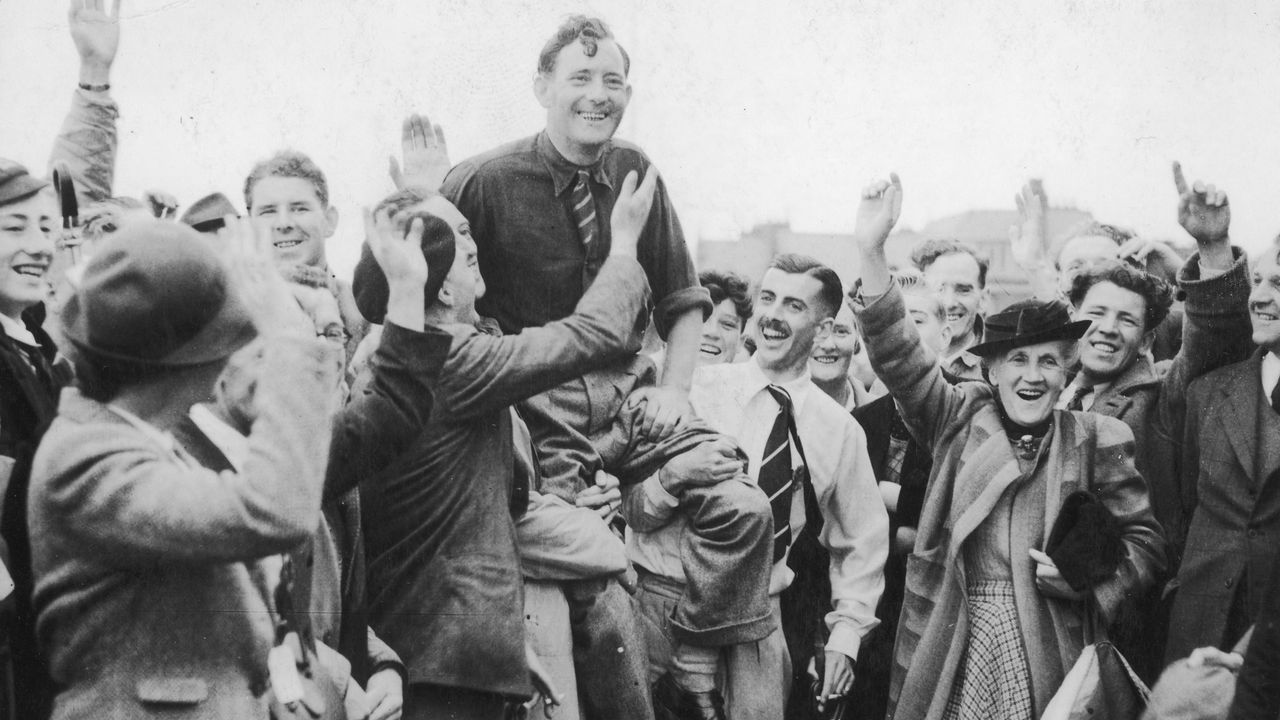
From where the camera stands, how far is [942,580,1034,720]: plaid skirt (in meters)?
4.51

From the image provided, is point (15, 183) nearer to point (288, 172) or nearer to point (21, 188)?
point (21, 188)

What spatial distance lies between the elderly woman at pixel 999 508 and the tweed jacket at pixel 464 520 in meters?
1.20

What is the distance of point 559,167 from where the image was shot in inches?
182

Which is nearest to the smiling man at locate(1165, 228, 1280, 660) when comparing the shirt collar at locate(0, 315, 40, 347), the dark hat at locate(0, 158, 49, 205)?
the shirt collar at locate(0, 315, 40, 347)

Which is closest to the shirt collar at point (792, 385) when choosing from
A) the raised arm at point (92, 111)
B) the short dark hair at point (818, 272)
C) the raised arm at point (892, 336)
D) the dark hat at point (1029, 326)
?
the short dark hair at point (818, 272)

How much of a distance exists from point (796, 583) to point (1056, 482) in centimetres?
98

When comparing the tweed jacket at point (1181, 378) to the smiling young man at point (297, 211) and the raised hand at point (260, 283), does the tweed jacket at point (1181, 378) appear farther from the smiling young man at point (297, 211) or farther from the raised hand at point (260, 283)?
the raised hand at point (260, 283)

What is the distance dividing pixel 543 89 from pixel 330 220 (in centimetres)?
83

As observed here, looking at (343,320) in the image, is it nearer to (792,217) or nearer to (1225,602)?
(792,217)

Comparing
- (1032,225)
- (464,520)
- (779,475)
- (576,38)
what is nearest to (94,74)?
(576,38)

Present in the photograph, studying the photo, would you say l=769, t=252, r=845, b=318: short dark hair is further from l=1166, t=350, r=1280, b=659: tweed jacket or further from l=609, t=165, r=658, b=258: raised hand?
l=1166, t=350, r=1280, b=659: tweed jacket

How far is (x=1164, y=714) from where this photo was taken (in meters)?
4.24

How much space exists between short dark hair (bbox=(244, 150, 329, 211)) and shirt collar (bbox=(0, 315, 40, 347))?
89 cm

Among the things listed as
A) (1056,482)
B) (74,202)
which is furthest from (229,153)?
(1056,482)
